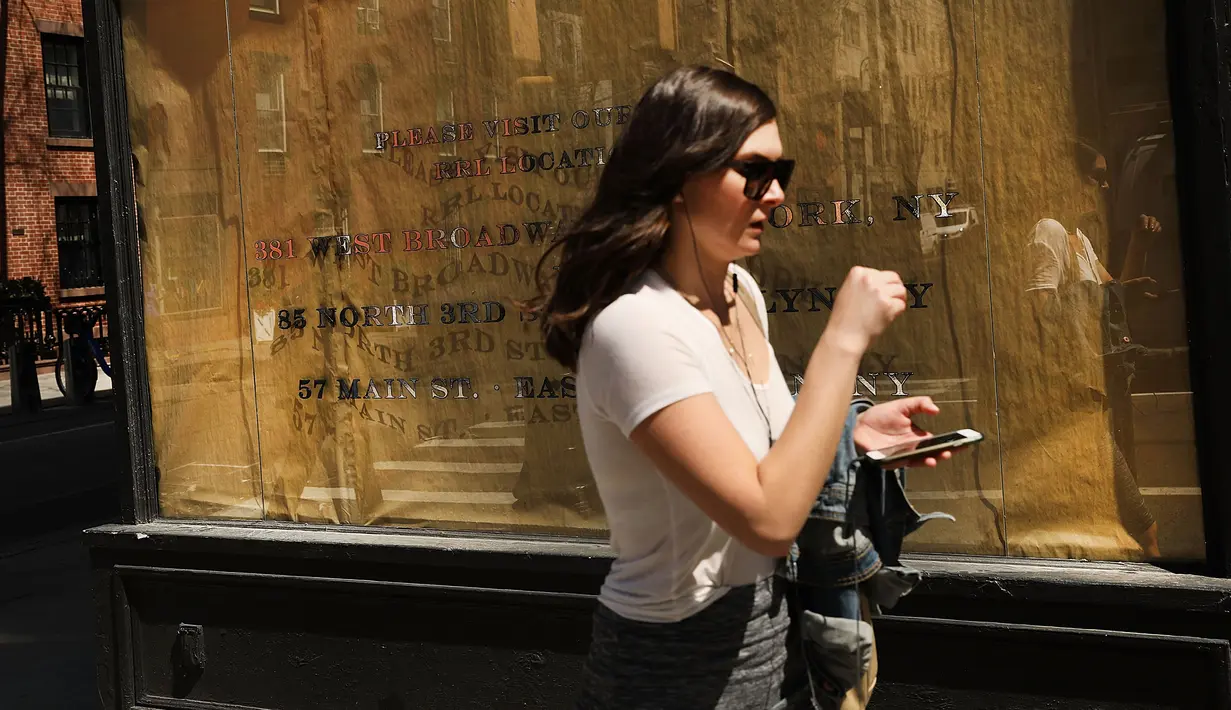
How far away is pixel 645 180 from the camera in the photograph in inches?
81.4

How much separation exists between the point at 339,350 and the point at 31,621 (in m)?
3.56

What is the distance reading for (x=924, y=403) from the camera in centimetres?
218

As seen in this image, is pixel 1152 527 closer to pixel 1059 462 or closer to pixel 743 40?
pixel 1059 462

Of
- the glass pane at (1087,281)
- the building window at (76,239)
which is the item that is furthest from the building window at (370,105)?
the building window at (76,239)

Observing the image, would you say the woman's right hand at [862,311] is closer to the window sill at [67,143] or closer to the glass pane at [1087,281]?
the glass pane at [1087,281]

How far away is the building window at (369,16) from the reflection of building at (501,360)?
0.02 meters

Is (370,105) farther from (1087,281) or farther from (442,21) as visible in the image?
(1087,281)

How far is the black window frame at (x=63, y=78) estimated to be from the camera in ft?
86.7

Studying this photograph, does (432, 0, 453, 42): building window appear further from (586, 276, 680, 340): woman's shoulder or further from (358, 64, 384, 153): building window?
(586, 276, 680, 340): woman's shoulder

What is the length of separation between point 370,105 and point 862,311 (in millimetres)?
3465

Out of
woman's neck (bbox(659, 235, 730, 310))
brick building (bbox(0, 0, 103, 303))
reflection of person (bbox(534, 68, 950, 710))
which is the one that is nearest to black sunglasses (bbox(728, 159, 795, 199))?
reflection of person (bbox(534, 68, 950, 710))

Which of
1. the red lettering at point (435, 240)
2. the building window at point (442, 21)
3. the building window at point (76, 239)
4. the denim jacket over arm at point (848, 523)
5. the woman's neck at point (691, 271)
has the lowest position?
the denim jacket over arm at point (848, 523)

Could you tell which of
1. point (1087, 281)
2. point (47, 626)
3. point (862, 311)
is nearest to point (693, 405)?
point (862, 311)

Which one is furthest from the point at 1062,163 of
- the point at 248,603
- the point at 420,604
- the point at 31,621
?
the point at 31,621
